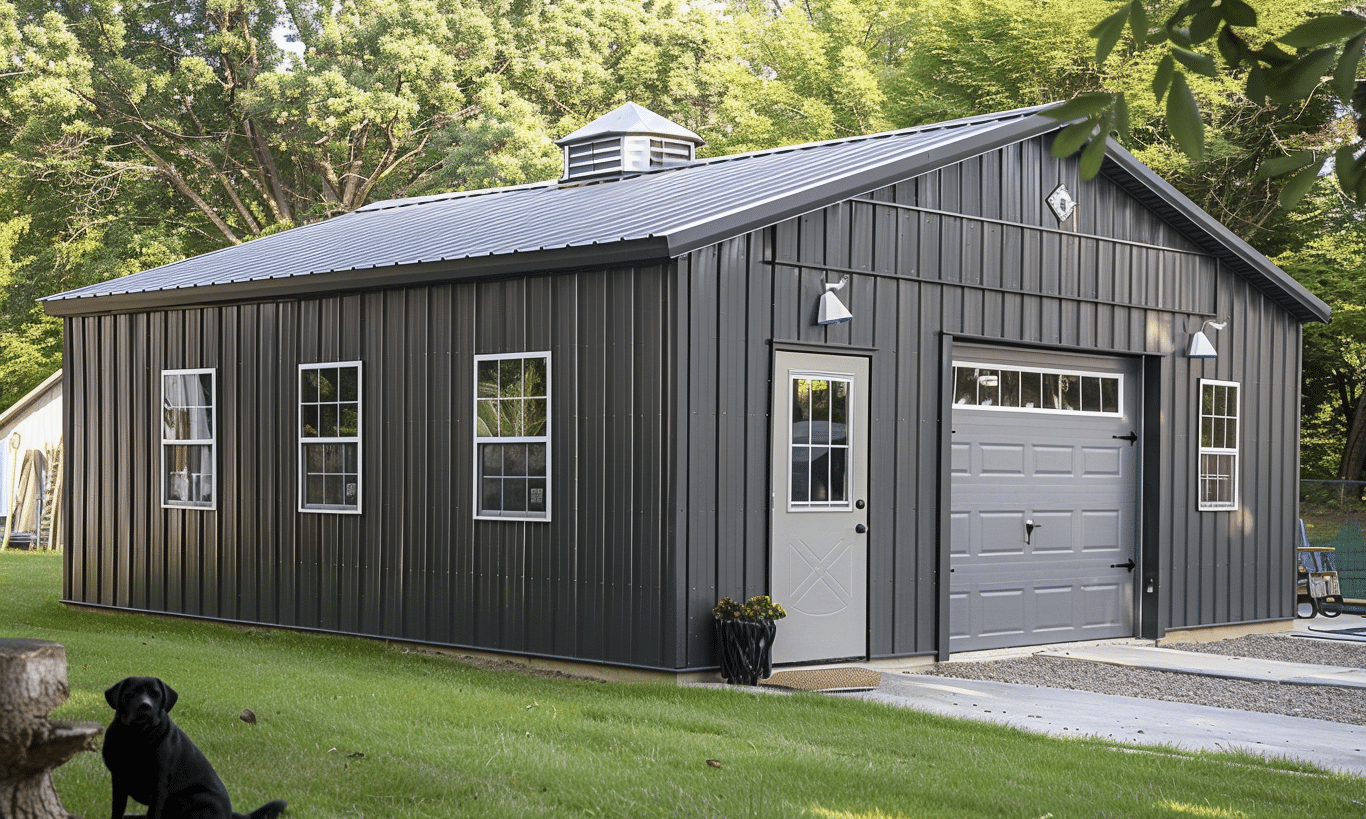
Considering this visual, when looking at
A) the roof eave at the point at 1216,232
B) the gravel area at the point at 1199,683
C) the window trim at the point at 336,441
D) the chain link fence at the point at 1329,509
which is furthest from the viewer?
the chain link fence at the point at 1329,509

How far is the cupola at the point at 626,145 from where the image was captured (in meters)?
13.7

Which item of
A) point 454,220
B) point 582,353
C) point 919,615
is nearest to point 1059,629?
point 919,615

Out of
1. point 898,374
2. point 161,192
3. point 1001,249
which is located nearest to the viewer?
point 898,374

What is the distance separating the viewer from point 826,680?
929 cm

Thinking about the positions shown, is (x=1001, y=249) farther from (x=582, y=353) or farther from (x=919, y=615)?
(x=582, y=353)

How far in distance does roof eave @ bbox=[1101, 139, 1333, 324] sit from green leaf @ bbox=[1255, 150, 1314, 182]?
351 inches

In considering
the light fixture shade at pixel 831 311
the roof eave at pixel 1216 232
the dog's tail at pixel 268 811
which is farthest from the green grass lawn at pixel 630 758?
the roof eave at pixel 1216 232

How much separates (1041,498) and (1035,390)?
884 mm

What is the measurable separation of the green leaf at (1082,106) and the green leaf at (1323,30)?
0.29m

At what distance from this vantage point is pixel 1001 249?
37.4 feet

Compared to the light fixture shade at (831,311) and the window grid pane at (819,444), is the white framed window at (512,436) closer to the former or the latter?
the window grid pane at (819,444)

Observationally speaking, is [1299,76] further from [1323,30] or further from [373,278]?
[373,278]

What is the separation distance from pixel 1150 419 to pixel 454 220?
631 centimetres

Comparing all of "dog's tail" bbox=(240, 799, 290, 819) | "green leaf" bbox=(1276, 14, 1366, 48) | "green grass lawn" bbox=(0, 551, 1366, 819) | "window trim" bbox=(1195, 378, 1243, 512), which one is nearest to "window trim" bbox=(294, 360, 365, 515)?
"green grass lawn" bbox=(0, 551, 1366, 819)
